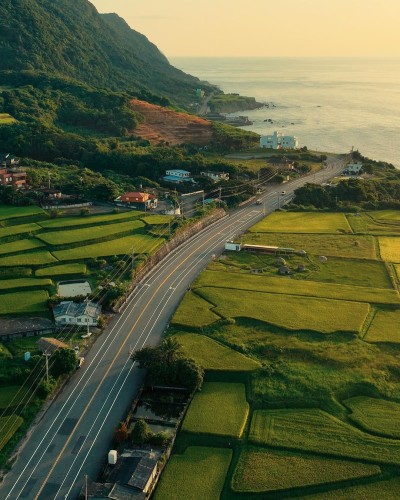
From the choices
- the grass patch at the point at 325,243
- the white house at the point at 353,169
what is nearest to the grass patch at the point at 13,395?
the grass patch at the point at 325,243

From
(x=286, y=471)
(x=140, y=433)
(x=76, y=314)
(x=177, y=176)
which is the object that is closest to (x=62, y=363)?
(x=76, y=314)

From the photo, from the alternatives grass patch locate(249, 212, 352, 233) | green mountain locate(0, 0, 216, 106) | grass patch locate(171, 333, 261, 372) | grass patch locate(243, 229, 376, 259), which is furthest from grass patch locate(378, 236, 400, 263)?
green mountain locate(0, 0, 216, 106)

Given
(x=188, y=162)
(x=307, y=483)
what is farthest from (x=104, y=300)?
(x=188, y=162)

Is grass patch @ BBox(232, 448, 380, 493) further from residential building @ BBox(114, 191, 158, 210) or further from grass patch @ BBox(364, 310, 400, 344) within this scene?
residential building @ BBox(114, 191, 158, 210)

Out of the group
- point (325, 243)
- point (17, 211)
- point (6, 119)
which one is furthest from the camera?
point (6, 119)

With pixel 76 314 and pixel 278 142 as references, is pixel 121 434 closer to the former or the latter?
pixel 76 314

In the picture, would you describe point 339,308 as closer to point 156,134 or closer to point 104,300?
point 104,300
